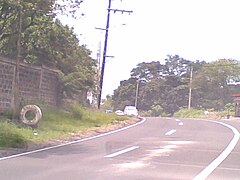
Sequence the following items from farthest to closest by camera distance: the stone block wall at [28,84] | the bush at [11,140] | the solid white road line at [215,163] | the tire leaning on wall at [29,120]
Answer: the stone block wall at [28,84]
the tire leaning on wall at [29,120]
the bush at [11,140]
the solid white road line at [215,163]

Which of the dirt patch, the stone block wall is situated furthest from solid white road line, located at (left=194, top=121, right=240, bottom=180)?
the stone block wall

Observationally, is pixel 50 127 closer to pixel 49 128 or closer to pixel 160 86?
pixel 49 128

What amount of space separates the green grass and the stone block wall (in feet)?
3.83

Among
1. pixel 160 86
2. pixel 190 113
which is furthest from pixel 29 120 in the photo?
pixel 160 86

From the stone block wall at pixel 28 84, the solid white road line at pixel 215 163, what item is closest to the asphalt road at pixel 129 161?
the solid white road line at pixel 215 163

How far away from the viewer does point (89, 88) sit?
35531 mm

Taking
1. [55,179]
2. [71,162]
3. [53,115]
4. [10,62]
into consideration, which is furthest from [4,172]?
[53,115]

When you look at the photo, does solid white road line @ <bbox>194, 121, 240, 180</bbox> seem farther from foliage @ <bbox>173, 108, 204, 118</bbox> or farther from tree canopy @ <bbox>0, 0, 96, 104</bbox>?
foliage @ <bbox>173, 108, 204, 118</bbox>

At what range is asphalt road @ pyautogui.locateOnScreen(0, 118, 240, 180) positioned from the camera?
1169 centimetres

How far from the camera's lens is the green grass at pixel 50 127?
17577 mm

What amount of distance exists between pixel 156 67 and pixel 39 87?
236 feet

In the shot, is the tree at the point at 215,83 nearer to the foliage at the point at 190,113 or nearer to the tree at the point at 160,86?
the tree at the point at 160,86

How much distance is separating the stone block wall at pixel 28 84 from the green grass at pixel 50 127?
1167 millimetres

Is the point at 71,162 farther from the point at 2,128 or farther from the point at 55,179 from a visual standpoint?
the point at 2,128
